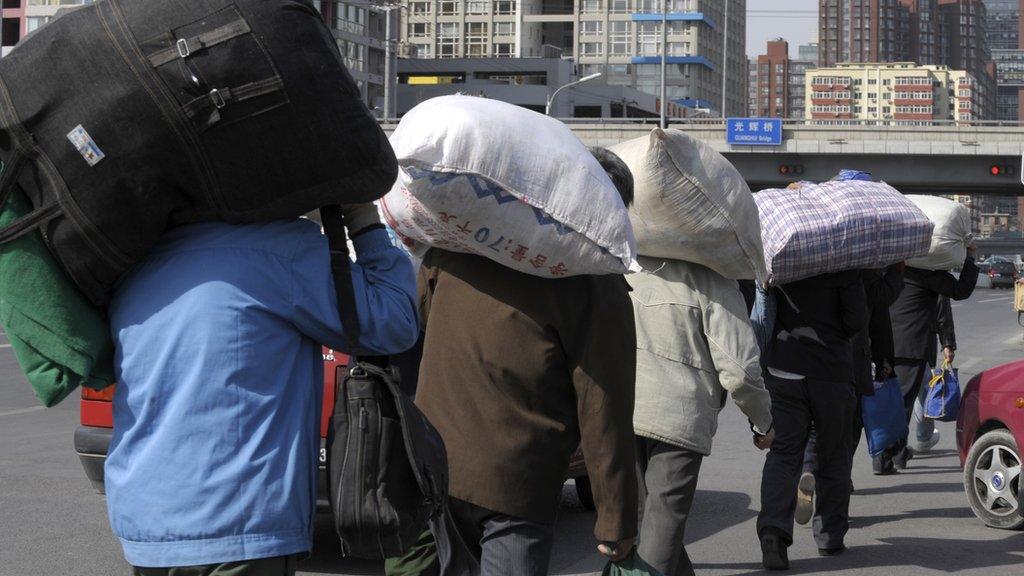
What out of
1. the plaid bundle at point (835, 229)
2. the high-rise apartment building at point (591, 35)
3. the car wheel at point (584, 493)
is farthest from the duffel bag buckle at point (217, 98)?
the high-rise apartment building at point (591, 35)

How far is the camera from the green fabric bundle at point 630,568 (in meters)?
3.79

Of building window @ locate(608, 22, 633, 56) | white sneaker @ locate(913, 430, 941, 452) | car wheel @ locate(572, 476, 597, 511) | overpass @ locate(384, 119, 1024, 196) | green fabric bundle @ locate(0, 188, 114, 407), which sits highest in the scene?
building window @ locate(608, 22, 633, 56)

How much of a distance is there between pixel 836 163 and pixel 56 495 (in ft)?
180

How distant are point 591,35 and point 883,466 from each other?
488 feet

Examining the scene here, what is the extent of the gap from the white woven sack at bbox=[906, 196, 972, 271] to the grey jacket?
477cm

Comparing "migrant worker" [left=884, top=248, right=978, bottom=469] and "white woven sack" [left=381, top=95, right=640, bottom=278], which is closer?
"white woven sack" [left=381, top=95, right=640, bottom=278]

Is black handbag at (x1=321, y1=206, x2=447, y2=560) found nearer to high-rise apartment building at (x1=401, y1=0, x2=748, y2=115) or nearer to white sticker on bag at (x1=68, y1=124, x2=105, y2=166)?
white sticker on bag at (x1=68, y1=124, x2=105, y2=166)

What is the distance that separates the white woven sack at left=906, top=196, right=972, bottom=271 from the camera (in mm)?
9867

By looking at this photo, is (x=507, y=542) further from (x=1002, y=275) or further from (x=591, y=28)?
(x=591, y=28)

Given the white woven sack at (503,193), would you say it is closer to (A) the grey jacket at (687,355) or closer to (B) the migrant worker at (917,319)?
(A) the grey jacket at (687,355)

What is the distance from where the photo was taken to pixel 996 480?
784cm

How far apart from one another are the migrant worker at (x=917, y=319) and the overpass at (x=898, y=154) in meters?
48.3

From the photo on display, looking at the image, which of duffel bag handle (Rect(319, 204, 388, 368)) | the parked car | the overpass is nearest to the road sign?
the overpass

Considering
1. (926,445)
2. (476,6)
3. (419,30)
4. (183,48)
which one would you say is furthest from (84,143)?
(419,30)
